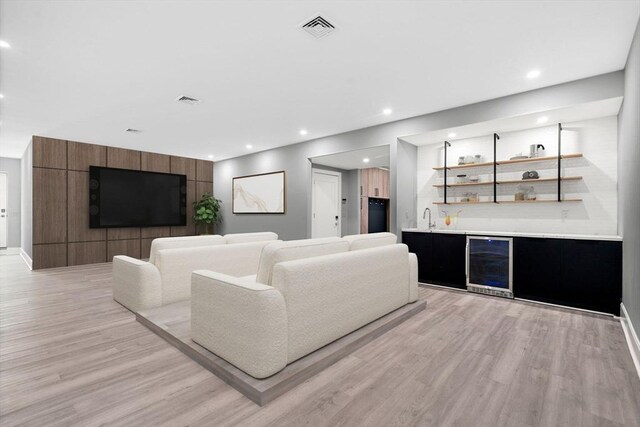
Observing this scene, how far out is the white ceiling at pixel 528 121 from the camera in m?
3.51

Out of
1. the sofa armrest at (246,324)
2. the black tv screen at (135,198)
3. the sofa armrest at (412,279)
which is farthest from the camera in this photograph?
the black tv screen at (135,198)

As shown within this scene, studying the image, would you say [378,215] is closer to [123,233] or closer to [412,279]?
[412,279]

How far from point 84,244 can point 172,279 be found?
15.2 feet

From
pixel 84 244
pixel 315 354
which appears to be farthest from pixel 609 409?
pixel 84 244

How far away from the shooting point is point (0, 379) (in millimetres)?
2002

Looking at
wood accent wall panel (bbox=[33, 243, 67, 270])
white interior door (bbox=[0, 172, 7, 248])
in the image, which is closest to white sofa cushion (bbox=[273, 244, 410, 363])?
wood accent wall panel (bbox=[33, 243, 67, 270])

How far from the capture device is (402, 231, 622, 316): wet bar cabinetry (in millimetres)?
3289

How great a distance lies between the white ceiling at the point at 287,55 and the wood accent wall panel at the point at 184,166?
307 cm

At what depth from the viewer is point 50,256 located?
19.8 ft

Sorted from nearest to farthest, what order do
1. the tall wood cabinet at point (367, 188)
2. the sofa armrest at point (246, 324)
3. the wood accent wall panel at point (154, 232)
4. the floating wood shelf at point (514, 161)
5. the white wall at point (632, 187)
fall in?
the sofa armrest at point (246, 324)
the white wall at point (632, 187)
the floating wood shelf at point (514, 161)
the wood accent wall panel at point (154, 232)
the tall wood cabinet at point (367, 188)

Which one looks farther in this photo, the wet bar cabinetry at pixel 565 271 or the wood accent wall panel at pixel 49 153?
the wood accent wall panel at pixel 49 153

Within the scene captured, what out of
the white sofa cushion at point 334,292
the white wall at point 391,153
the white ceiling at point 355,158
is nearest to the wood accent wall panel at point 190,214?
the white wall at point 391,153

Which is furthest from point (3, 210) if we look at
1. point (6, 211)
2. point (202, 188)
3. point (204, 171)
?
point (204, 171)

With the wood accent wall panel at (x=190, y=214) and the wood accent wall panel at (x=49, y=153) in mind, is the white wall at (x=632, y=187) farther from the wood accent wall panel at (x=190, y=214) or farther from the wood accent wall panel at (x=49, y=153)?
the wood accent wall panel at (x=49, y=153)
